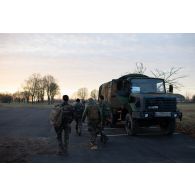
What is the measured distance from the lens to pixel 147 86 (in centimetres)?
1709

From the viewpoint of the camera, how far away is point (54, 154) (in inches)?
412

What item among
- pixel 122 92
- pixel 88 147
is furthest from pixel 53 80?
pixel 88 147

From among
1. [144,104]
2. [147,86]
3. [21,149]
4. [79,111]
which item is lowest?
[21,149]

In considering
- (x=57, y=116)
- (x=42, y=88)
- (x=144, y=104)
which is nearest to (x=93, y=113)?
(x=57, y=116)

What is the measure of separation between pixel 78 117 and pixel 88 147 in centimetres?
439

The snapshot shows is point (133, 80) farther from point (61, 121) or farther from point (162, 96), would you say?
point (61, 121)

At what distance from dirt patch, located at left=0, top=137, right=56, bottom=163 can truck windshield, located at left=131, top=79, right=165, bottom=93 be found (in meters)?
5.59

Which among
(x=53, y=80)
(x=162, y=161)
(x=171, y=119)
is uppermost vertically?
(x=53, y=80)

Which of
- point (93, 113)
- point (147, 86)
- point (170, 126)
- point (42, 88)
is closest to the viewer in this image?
point (93, 113)

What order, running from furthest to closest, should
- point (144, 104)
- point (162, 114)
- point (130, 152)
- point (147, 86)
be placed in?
point (147, 86)
point (162, 114)
point (144, 104)
point (130, 152)

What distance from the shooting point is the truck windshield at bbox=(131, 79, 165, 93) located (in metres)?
17.0

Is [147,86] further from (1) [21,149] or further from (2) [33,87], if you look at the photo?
(2) [33,87]

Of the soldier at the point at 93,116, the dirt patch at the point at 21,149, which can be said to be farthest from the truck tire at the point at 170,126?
the dirt patch at the point at 21,149

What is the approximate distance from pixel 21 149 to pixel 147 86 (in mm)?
7829
